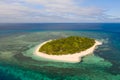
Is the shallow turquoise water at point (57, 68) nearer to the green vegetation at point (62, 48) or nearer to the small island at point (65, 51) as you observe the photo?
the small island at point (65, 51)

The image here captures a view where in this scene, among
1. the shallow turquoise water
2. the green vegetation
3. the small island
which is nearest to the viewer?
the shallow turquoise water

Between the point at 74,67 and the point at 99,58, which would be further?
the point at 99,58

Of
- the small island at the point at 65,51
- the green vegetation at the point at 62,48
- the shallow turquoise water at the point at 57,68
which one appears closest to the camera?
the shallow turquoise water at the point at 57,68

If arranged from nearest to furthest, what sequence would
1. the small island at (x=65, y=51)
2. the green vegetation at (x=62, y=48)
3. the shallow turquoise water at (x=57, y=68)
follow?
the shallow turquoise water at (x=57, y=68), the small island at (x=65, y=51), the green vegetation at (x=62, y=48)

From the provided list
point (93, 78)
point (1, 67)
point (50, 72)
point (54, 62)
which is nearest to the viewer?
point (93, 78)

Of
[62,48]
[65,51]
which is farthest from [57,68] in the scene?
[62,48]

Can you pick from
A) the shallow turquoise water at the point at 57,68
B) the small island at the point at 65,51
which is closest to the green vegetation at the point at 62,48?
the small island at the point at 65,51

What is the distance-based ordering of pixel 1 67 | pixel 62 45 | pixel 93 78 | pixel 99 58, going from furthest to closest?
1. pixel 62 45
2. pixel 99 58
3. pixel 1 67
4. pixel 93 78

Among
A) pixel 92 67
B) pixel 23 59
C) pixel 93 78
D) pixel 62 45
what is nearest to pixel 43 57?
pixel 23 59

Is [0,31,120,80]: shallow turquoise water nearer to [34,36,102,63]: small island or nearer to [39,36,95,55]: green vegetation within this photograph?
[34,36,102,63]: small island

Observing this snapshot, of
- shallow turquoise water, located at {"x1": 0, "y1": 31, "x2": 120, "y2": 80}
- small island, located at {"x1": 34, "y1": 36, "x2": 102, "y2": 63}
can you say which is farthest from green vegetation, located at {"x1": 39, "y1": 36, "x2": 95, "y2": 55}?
shallow turquoise water, located at {"x1": 0, "y1": 31, "x2": 120, "y2": 80}

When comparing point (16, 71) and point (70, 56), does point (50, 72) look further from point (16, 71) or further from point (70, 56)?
point (70, 56)
